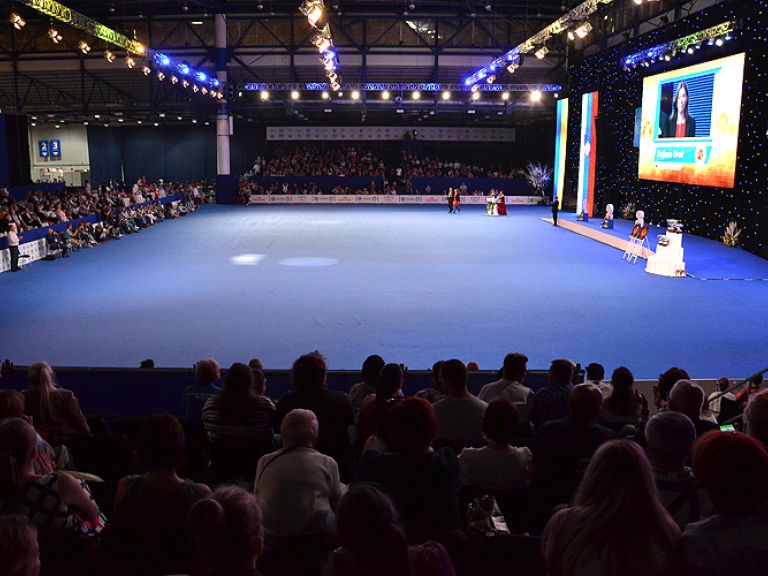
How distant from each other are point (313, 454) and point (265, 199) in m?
34.4

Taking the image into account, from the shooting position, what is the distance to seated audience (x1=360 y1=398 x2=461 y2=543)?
297cm

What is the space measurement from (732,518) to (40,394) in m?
4.44

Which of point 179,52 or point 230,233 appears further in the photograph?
point 179,52

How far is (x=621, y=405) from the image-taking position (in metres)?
5.07

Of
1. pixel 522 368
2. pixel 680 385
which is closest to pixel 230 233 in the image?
pixel 522 368

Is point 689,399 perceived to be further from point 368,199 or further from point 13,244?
point 368,199

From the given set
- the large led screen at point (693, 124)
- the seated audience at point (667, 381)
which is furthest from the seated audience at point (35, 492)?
the large led screen at point (693, 124)

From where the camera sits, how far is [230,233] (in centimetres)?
2277

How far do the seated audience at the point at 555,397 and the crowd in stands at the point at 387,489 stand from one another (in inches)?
0.5

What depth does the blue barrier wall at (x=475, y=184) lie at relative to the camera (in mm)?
37188

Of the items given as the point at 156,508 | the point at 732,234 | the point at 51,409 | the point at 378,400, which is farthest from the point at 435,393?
the point at 732,234

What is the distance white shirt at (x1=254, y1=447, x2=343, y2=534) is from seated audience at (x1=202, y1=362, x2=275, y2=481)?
3.55 ft

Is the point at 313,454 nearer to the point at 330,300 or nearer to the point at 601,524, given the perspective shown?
the point at 601,524

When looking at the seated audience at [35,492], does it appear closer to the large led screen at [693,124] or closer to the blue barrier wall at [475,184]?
the large led screen at [693,124]
